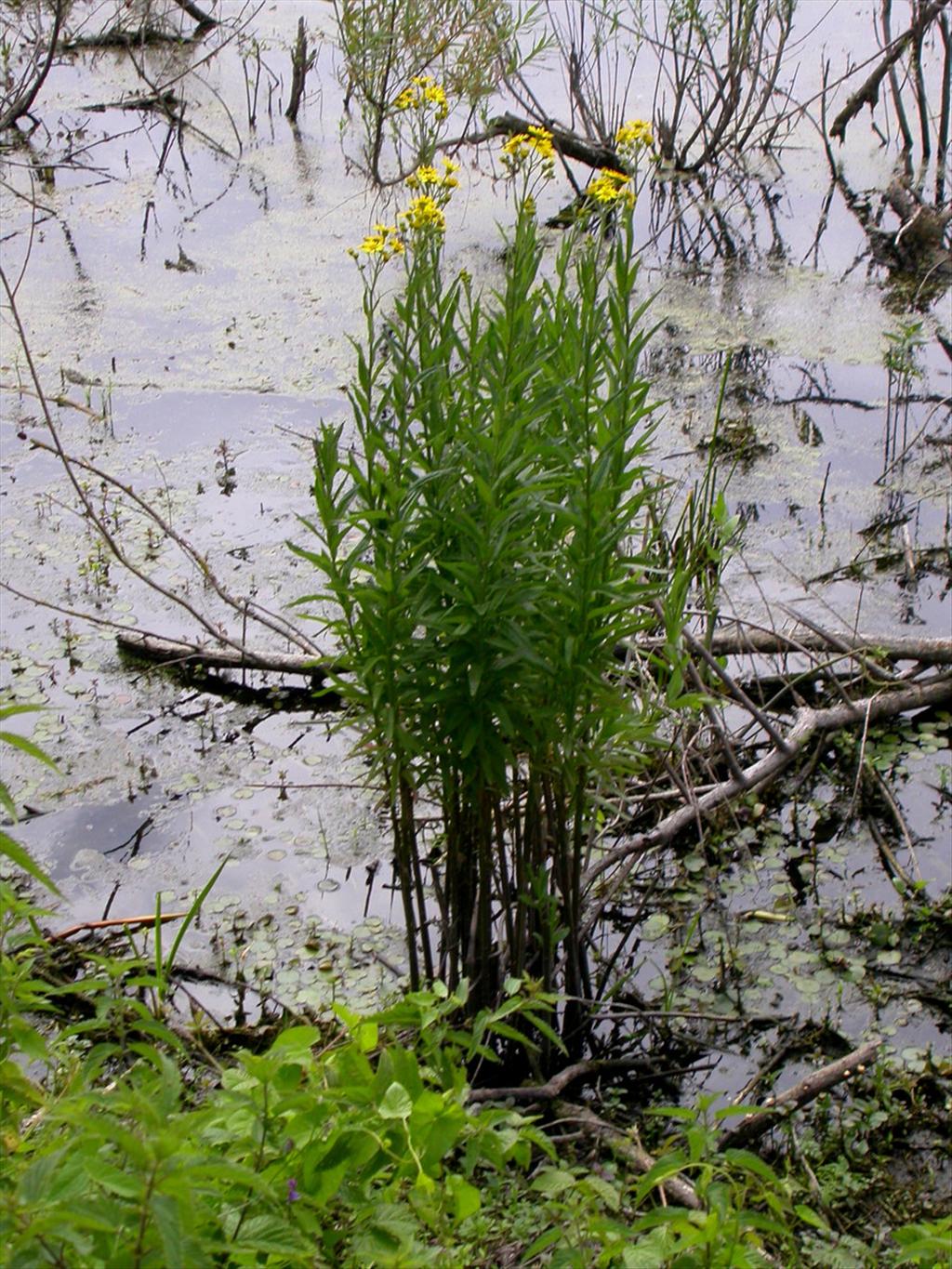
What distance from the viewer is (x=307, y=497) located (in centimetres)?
457

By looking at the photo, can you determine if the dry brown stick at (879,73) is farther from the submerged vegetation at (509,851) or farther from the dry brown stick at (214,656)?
the dry brown stick at (214,656)

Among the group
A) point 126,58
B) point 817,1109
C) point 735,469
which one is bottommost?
point 817,1109

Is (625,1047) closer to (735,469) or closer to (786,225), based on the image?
(735,469)

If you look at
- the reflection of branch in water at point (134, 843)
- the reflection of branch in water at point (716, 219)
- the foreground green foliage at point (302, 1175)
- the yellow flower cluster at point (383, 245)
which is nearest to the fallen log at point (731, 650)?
the reflection of branch in water at point (134, 843)

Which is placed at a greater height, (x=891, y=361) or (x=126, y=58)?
(x=126, y=58)

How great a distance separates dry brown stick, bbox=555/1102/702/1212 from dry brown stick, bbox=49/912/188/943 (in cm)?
86

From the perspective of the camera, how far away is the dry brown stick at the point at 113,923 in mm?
2596

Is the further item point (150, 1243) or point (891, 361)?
point (891, 361)

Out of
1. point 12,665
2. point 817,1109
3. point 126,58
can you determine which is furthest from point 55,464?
point 126,58

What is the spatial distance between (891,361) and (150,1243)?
186 inches

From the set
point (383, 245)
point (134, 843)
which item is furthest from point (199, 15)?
point (383, 245)

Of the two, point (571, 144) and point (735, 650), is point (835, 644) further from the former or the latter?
point (571, 144)

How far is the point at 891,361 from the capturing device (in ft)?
16.7

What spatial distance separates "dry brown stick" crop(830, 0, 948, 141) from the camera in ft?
22.3
